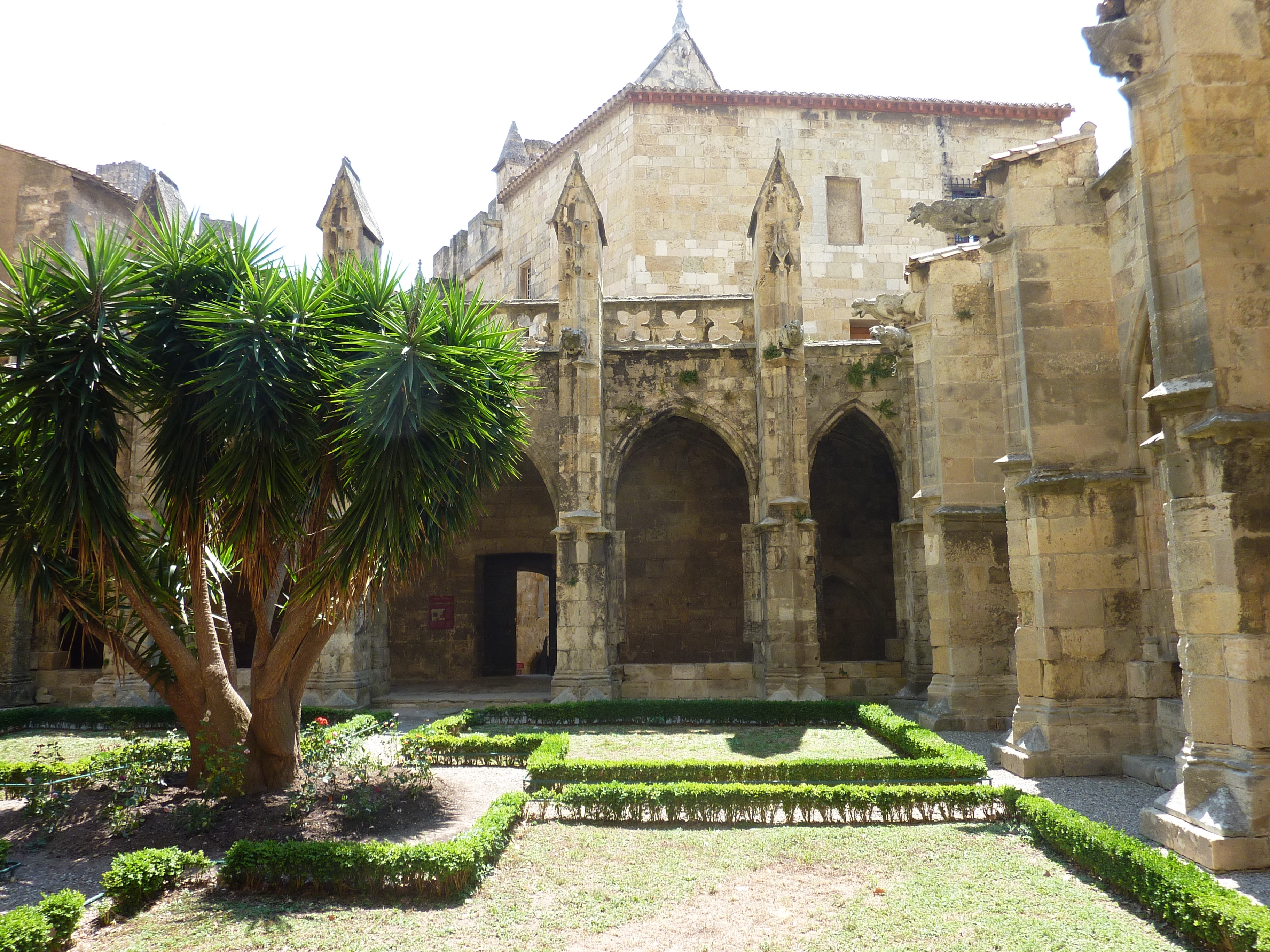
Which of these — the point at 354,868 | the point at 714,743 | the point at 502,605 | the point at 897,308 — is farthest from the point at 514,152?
the point at 354,868

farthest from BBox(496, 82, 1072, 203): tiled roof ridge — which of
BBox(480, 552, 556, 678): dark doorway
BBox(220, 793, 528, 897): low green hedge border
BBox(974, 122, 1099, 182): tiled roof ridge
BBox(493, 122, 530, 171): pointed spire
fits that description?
BBox(220, 793, 528, 897): low green hedge border

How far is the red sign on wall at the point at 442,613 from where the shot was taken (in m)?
18.7

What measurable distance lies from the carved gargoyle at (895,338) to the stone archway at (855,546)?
433 centimetres

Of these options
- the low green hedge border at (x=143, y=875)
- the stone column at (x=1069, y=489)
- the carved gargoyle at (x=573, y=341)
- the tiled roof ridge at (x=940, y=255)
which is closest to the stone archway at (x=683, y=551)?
the carved gargoyle at (x=573, y=341)

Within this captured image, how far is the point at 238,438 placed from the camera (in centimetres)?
670

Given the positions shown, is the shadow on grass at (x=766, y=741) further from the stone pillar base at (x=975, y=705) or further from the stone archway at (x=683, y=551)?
the stone archway at (x=683, y=551)

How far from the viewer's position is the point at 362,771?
7.19m

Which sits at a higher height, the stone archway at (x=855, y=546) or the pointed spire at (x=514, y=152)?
the pointed spire at (x=514, y=152)

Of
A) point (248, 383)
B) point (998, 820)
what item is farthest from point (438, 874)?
point (998, 820)

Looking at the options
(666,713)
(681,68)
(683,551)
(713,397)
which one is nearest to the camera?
(666,713)

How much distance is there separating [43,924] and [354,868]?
1.62 metres

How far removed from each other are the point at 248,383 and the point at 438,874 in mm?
3662

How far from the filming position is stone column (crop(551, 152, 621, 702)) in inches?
530

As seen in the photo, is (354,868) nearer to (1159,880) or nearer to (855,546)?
(1159,880)
